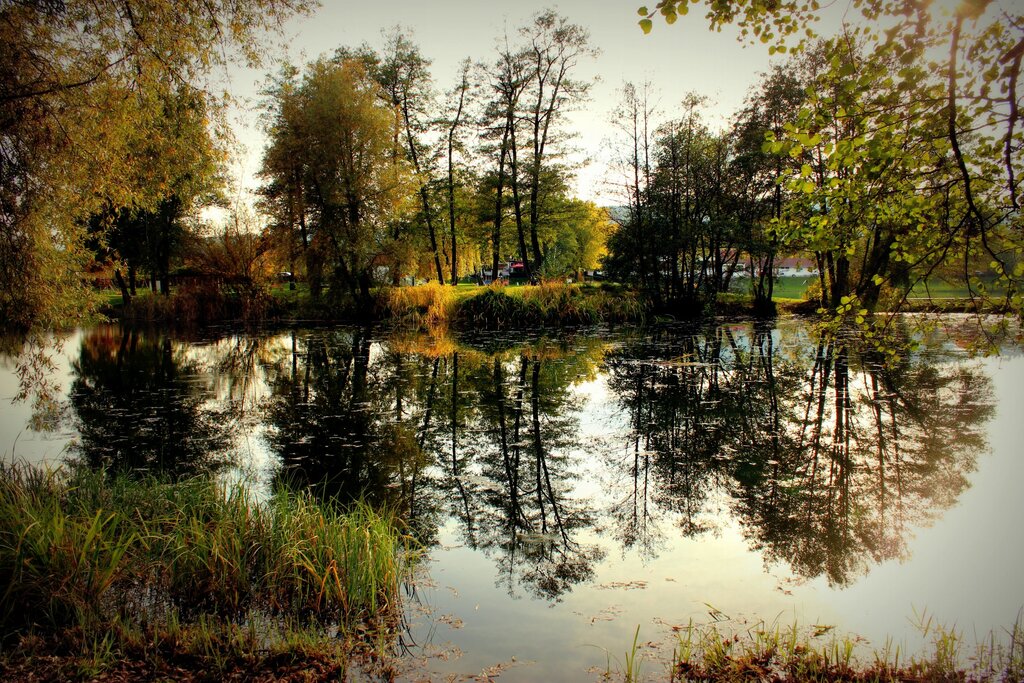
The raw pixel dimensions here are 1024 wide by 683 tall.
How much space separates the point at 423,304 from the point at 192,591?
21202mm

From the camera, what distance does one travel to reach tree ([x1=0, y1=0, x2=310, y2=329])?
21.9 feet

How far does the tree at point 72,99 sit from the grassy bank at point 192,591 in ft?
13.5

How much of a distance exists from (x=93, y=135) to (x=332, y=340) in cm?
1325

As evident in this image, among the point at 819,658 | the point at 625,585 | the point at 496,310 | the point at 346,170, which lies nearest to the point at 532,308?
the point at 496,310

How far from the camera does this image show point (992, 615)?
383cm

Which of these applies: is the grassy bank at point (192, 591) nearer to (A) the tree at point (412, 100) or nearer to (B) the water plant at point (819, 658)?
(B) the water plant at point (819, 658)

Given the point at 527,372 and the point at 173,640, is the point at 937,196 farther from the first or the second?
the point at 527,372

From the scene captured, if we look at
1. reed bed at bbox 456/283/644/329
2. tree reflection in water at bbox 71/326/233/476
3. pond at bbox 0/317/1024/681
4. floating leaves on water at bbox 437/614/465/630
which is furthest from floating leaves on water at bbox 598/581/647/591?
reed bed at bbox 456/283/644/329

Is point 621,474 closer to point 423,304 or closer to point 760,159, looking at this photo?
point 423,304

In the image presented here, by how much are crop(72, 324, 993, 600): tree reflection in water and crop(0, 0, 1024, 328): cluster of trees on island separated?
1.79 meters

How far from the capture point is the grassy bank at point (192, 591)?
325cm

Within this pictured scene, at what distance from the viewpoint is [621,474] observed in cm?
651

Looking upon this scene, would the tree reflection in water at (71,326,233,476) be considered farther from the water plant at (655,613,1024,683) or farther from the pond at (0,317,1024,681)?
the water plant at (655,613,1024,683)

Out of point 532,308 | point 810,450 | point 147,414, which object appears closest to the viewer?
point 810,450
